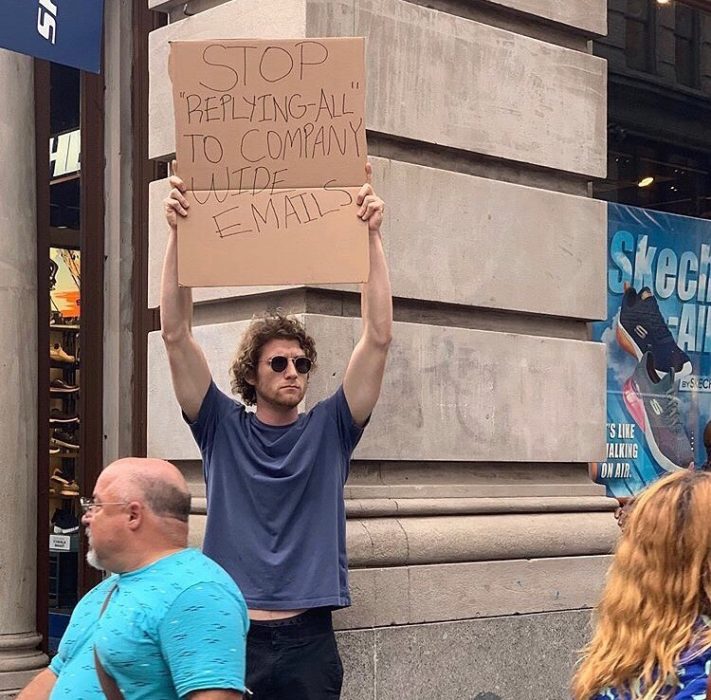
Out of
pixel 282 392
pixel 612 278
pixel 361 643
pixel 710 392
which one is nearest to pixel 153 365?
pixel 361 643

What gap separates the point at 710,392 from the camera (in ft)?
28.2

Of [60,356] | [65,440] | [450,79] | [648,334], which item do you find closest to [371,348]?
[450,79]

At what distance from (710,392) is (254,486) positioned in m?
5.02

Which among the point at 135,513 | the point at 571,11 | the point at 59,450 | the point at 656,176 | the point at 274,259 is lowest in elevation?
the point at 59,450

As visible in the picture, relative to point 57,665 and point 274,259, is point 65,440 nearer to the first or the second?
point 274,259

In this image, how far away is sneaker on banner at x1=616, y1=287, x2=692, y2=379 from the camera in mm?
8023

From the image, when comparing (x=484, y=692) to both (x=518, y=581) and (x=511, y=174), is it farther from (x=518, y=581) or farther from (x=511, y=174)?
(x=511, y=174)

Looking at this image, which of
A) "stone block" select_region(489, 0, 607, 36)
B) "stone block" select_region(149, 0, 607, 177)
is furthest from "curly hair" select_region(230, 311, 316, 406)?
"stone block" select_region(489, 0, 607, 36)

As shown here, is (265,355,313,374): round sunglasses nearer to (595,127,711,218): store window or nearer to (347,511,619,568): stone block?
(347,511,619,568): stone block

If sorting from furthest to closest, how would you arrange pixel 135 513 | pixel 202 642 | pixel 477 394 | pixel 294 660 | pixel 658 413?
pixel 658 413, pixel 477 394, pixel 294 660, pixel 135 513, pixel 202 642

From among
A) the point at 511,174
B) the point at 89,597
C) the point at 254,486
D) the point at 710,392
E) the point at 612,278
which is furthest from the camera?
the point at 710,392

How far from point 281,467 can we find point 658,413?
439 centimetres

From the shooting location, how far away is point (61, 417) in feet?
22.6

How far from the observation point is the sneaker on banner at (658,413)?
8016 mm
